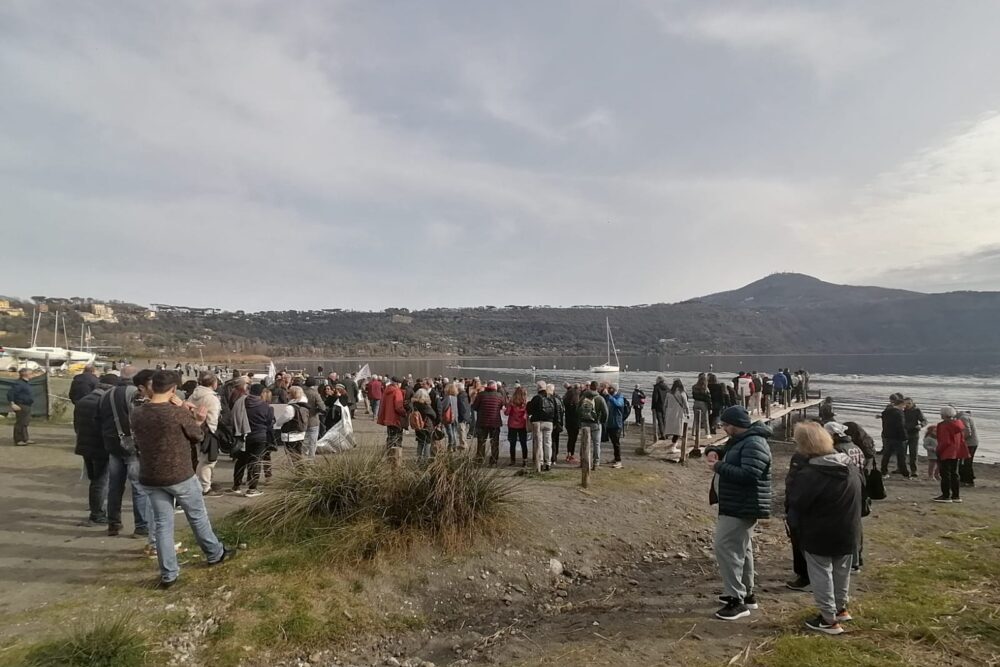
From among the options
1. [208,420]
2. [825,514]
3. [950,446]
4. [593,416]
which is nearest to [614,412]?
[593,416]

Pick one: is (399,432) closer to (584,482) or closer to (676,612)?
(584,482)

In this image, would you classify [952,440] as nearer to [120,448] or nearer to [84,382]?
[120,448]

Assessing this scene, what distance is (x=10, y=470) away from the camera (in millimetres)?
9047

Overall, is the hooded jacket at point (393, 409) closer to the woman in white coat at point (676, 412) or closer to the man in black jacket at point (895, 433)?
the woman in white coat at point (676, 412)

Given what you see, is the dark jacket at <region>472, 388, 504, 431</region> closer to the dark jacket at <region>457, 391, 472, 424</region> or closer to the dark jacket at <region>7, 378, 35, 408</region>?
the dark jacket at <region>457, 391, 472, 424</region>

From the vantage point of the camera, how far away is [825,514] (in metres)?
4.22

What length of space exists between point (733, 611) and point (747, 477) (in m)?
1.42

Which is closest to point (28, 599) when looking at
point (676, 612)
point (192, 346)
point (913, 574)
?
point (676, 612)

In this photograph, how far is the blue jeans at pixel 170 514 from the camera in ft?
15.5

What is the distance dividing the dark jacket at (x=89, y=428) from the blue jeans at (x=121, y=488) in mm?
310

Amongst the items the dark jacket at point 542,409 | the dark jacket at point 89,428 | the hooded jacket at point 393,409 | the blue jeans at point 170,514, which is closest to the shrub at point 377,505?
the blue jeans at point 170,514

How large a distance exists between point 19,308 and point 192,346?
29.3 m

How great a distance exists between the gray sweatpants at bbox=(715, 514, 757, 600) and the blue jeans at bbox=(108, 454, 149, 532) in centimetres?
603

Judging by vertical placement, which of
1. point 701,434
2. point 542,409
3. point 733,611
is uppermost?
point 542,409
